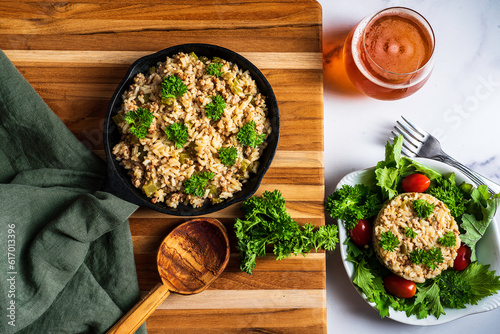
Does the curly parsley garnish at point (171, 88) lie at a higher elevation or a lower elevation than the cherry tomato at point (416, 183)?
higher

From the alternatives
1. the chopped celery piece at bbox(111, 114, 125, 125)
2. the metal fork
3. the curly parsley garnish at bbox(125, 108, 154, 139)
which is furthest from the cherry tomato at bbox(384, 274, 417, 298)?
the chopped celery piece at bbox(111, 114, 125, 125)

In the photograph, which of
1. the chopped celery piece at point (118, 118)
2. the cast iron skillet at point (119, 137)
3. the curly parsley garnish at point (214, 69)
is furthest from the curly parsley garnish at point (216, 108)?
the chopped celery piece at point (118, 118)

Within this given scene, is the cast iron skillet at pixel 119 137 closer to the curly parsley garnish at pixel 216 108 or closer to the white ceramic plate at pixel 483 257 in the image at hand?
the curly parsley garnish at pixel 216 108

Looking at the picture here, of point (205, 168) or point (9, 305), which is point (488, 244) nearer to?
point (205, 168)

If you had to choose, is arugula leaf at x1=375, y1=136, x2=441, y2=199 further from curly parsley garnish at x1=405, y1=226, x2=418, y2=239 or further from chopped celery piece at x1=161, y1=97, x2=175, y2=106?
chopped celery piece at x1=161, y1=97, x2=175, y2=106

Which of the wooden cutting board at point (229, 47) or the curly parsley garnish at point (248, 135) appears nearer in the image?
the curly parsley garnish at point (248, 135)
